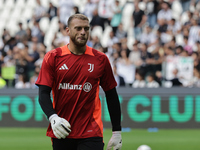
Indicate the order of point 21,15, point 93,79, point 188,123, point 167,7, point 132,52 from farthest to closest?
point 21,15 < point 167,7 < point 132,52 < point 188,123 < point 93,79

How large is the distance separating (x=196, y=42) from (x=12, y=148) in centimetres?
815

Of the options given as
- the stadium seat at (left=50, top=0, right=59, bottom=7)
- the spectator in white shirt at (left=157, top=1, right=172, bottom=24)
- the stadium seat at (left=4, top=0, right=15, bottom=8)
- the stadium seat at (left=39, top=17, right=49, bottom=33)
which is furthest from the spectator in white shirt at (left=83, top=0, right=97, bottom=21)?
the stadium seat at (left=4, top=0, right=15, bottom=8)

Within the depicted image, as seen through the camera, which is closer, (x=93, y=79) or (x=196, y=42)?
(x=93, y=79)

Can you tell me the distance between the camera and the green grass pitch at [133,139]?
1123cm

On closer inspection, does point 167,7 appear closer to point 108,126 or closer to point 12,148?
point 108,126

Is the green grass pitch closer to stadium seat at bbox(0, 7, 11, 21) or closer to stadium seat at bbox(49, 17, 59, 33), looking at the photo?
stadium seat at bbox(49, 17, 59, 33)

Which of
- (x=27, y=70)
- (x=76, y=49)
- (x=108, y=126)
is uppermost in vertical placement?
(x=76, y=49)

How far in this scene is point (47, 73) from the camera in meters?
5.15

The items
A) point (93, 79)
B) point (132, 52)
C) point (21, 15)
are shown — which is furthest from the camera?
point (21, 15)

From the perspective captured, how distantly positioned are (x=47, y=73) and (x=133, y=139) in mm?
7565

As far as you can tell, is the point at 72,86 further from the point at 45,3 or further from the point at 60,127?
the point at 45,3

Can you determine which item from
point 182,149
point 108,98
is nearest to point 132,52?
point 182,149

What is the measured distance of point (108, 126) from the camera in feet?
47.2

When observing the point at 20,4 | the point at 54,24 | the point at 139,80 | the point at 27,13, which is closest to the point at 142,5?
the point at 54,24
